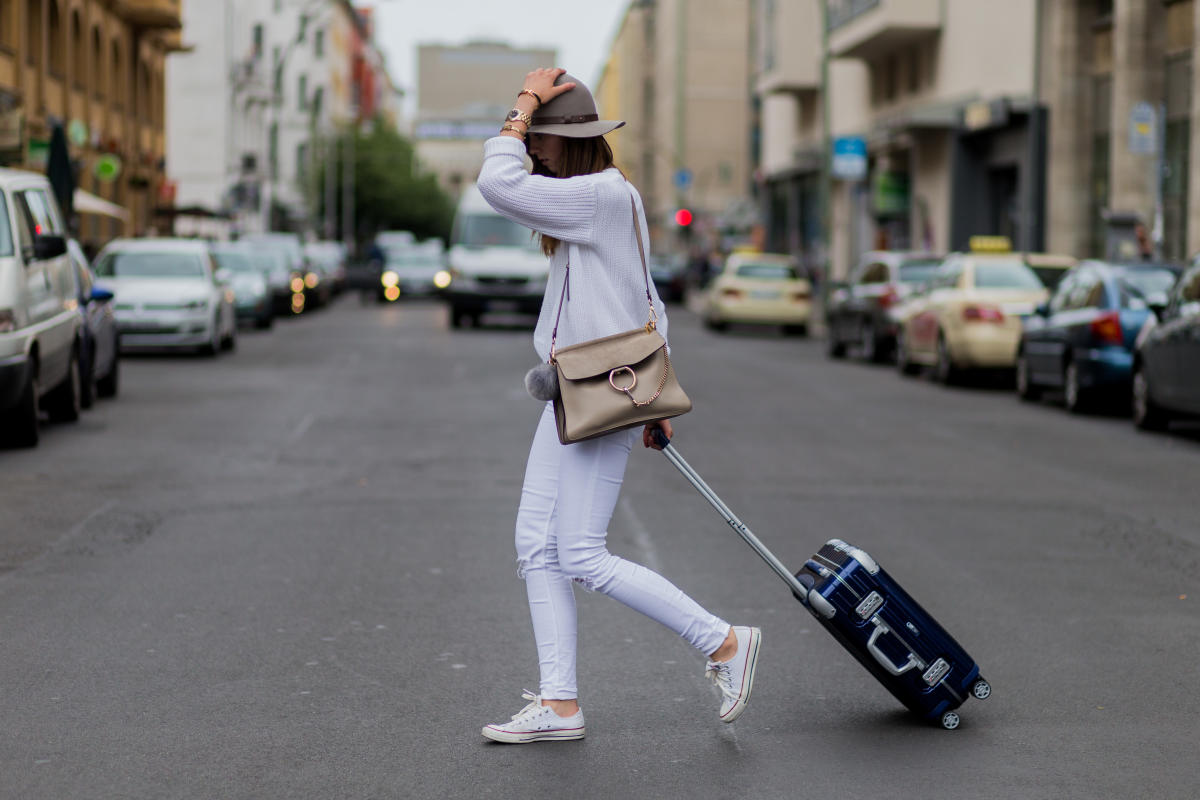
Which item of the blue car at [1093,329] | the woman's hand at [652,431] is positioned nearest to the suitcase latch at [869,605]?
the woman's hand at [652,431]

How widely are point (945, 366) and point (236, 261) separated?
18754 millimetres

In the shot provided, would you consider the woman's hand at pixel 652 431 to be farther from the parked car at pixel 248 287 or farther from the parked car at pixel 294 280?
the parked car at pixel 294 280

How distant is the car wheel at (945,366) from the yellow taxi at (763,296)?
14.2 meters

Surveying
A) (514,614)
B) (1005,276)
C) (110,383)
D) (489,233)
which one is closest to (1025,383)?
(1005,276)

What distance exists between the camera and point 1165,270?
57.8 feet

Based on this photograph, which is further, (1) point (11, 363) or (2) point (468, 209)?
(2) point (468, 209)

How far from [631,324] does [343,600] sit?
2846 mm

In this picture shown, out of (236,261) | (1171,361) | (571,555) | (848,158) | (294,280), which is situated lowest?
(571,555)

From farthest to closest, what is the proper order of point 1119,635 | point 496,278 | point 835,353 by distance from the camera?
point 496,278 → point 835,353 → point 1119,635

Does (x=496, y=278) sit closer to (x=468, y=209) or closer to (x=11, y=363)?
(x=468, y=209)

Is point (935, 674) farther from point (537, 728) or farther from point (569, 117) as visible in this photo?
point (569, 117)

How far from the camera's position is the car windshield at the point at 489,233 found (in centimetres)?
3447

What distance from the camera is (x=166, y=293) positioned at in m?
24.3

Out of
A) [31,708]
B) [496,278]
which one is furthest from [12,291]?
[496,278]
